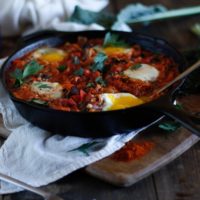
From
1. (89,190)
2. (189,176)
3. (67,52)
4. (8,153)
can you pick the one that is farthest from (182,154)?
(67,52)

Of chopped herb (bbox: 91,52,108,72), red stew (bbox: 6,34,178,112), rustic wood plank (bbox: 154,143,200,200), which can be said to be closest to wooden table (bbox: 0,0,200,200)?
rustic wood plank (bbox: 154,143,200,200)

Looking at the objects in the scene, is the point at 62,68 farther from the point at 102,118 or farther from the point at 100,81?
the point at 102,118

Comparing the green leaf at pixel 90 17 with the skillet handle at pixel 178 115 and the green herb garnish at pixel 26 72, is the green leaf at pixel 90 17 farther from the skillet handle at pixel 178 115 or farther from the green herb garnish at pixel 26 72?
the skillet handle at pixel 178 115

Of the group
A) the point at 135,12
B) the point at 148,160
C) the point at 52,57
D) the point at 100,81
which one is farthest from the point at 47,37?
the point at 148,160

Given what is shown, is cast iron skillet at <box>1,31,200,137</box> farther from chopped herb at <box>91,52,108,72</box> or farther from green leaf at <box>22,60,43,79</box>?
chopped herb at <box>91,52,108,72</box>

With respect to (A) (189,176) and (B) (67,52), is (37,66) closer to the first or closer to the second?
(B) (67,52)

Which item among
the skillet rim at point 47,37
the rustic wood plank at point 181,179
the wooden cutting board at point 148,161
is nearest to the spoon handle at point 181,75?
the skillet rim at point 47,37

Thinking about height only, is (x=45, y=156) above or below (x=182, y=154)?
above
